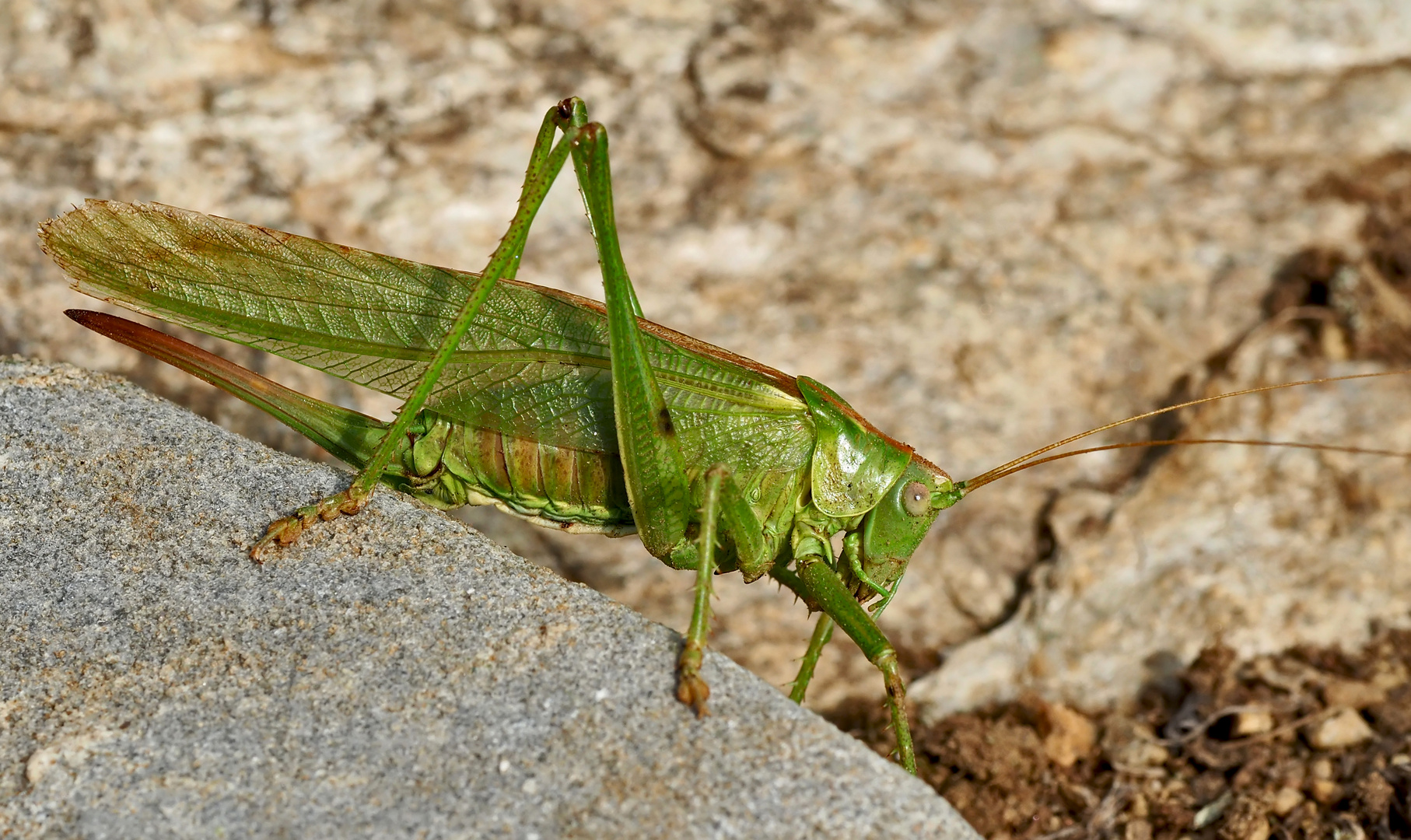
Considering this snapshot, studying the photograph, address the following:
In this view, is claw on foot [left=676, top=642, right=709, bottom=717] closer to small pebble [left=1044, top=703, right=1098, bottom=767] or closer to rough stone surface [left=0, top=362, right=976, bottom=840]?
rough stone surface [left=0, top=362, right=976, bottom=840]

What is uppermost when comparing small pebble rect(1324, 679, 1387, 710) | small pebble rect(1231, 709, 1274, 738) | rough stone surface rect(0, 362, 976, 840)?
small pebble rect(1324, 679, 1387, 710)

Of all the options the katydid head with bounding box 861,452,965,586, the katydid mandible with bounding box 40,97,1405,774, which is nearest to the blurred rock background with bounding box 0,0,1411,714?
the katydid head with bounding box 861,452,965,586

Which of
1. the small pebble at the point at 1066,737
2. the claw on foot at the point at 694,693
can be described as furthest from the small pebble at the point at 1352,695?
the claw on foot at the point at 694,693

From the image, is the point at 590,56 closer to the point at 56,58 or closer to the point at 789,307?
the point at 789,307

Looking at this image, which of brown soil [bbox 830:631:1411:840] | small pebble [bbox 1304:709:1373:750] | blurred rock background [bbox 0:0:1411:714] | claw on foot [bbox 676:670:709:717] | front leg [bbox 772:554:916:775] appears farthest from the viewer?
blurred rock background [bbox 0:0:1411:714]

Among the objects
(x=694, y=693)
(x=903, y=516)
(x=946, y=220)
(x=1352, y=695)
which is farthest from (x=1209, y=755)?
(x=946, y=220)

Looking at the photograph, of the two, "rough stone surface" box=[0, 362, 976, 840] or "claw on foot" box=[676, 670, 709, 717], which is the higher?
"claw on foot" box=[676, 670, 709, 717]
